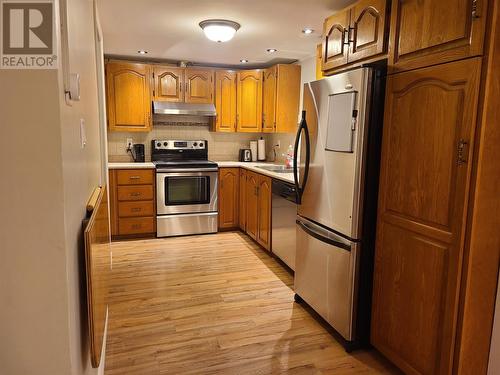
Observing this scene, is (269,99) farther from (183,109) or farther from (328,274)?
(328,274)

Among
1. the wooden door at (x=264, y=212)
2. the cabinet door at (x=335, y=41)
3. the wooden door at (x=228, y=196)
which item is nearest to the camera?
the cabinet door at (x=335, y=41)

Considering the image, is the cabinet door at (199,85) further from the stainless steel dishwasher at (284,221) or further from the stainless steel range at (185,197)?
the stainless steel dishwasher at (284,221)

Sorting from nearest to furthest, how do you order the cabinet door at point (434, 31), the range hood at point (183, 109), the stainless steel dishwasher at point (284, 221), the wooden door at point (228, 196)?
the cabinet door at point (434, 31) → the stainless steel dishwasher at point (284, 221) → the range hood at point (183, 109) → the wooden door at point (228, 196)

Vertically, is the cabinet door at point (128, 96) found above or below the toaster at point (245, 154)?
above

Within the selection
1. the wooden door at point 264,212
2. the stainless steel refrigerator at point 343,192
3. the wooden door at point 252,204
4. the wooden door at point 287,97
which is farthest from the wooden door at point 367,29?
the wooden door at point 287,97

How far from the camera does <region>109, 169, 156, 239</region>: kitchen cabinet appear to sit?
4391 millimetres

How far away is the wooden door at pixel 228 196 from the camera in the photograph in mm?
4844

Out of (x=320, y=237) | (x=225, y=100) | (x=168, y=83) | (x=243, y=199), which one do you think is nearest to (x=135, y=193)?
(x=243, y=199)

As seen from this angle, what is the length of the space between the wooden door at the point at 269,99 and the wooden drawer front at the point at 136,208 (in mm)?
1876

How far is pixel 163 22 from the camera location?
3.22 metres

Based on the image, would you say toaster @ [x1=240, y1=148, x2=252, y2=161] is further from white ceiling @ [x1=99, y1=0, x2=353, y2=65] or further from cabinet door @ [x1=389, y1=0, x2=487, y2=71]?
cabinet door @ [x1=389, y1=0, x2=487, y2=71]

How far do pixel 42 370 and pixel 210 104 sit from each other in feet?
14.3

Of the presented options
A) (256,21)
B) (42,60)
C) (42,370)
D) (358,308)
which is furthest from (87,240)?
(256,21)

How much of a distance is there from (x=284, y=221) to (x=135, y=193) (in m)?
1.97
